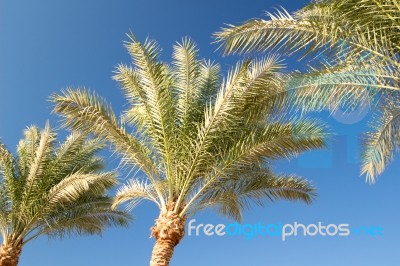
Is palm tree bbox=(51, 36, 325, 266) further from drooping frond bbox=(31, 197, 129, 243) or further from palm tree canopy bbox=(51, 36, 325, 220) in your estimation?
drooping frond bbox=(31, 197, 129, 243)

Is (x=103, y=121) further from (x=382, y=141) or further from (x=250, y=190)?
(x=382, y=141)

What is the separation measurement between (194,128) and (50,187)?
6276mm

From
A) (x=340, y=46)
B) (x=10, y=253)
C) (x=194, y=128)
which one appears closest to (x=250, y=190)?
(x=194, y=128)

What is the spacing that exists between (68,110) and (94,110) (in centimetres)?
76

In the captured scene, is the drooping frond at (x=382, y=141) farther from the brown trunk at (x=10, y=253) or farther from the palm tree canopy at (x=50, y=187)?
the brown trunk at (x=10, y=253)

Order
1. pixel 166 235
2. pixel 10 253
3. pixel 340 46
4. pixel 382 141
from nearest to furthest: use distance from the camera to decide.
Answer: pixel 340 46
pixel 382 141
pixel 166 235
pixel 10 253

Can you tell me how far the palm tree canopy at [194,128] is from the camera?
36.7ft

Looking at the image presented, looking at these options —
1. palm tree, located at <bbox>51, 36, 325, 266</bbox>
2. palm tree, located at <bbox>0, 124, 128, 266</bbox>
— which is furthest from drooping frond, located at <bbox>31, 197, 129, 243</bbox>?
palm tree, located at <bbox>51, 36, 325, 266</bbox>

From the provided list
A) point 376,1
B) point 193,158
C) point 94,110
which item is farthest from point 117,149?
point 376,1

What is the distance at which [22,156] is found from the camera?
54.1 ft

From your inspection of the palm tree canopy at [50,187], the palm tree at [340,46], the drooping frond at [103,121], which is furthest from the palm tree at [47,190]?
the palm tree at [340,46]

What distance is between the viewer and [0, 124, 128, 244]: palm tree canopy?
49.5ft

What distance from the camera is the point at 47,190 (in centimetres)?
1555

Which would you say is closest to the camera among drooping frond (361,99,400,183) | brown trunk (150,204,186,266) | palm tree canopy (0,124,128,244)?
drooping frond (361,99,400,183)
